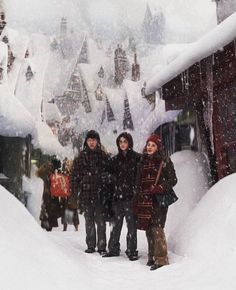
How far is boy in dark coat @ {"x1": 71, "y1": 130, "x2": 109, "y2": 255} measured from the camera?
714 cm

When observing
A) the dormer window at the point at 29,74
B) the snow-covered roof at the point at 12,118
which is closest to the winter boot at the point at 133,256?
the snow-covered roof at the point at 12,118

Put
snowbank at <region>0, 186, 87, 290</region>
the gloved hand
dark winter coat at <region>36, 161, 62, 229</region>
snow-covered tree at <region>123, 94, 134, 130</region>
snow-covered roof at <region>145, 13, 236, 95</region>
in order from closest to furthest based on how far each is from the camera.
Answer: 1. snowbank at <region>0, 186, 87, 290</region>
2. the gloved hand
3. snow-covered roof at <region>145, 13, 236, 95</region>
4. dark winter coat at <region>36, 161, 62, 229</region>
5. snow-covered tree at <region>123, 94, 134, 130</region>

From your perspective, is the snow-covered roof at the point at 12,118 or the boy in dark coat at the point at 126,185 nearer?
the boy in dark coat at the point at 126,185

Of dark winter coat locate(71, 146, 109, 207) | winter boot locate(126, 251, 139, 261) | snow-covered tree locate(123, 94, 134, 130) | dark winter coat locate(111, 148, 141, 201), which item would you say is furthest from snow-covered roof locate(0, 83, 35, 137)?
snow-covered tree locate(123, 94, 134, 130)

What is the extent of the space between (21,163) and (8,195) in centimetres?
816

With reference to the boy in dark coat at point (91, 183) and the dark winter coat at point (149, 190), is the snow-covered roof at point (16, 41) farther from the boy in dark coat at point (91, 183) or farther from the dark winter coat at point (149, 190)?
the dark winter coat at point (149, 190)

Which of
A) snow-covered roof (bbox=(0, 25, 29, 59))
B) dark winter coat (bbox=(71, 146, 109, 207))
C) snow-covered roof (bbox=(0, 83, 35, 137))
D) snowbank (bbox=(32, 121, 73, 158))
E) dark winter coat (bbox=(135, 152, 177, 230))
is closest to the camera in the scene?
dark winter coat (bbox=(135, 152, 177, 230))

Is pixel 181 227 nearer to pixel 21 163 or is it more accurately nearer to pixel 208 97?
pixel 208 97

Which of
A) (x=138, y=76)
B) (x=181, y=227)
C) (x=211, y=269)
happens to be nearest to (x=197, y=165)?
(x=181, y=227)

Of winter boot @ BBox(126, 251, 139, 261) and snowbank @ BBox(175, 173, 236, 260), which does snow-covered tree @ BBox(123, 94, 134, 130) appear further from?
winter boot @ BBox(126, 251, 139, 261)

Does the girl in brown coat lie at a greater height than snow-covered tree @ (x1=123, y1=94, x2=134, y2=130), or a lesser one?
lesser

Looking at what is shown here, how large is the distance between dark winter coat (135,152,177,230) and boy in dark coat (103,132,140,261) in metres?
0.32

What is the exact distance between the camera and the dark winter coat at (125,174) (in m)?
6.79

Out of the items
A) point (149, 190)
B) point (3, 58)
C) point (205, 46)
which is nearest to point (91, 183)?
point (149, 190)
